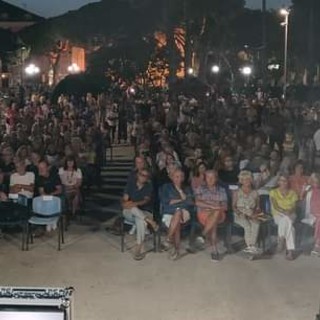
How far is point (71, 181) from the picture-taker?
1210 cm

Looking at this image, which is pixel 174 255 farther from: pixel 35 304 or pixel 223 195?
pixel 35 304

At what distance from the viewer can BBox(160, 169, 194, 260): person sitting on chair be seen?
9.94m

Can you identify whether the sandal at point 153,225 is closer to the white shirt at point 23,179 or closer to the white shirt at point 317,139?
the white shirt at point 23,179

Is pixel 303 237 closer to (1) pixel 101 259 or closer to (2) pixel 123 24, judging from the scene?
(1) pixel 101 259

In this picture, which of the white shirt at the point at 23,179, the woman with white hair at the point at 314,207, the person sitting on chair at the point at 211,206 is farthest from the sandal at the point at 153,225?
the white shirt at the point at 23,179

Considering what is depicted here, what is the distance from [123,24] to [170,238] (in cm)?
3087

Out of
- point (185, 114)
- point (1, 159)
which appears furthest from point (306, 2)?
point (1, 159)

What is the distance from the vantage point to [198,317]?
7.63 m

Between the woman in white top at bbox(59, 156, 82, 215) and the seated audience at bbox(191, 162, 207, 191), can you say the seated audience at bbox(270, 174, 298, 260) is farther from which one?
the woman in white top at bbox(59, 156, 82, 215)

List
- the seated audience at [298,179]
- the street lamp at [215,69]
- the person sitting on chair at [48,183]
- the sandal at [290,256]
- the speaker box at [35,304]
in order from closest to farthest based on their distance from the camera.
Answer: the speaker box at [35,304], the sandal at [290,256], the seated audience at [298,179], the person sitting on chair at [48,183], the street lamp at [215,69]

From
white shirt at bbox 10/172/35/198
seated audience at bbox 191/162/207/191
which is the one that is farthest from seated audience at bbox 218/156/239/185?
white shirt at bbox 10/172/35/198

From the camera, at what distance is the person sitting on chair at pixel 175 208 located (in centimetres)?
994

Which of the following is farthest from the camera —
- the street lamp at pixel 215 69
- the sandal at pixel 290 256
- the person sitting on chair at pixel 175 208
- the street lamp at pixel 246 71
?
the street lamp at pixel 246 71

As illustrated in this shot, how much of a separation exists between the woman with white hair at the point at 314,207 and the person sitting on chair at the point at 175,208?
1.54 meters
